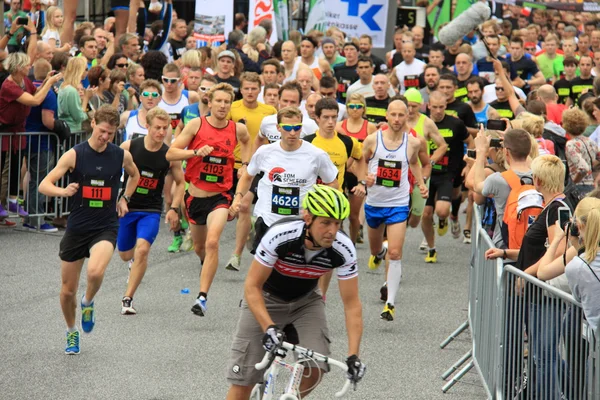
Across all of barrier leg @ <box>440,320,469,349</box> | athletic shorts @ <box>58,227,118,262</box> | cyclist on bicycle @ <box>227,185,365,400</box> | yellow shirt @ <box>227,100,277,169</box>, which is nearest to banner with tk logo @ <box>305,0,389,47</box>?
yellow shirt @ <box>227,100,277,169</box>

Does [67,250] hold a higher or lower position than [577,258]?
lower

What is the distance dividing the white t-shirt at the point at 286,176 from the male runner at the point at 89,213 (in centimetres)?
126

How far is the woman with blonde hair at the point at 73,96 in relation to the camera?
44.5 feet

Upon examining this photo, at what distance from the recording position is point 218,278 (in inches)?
468

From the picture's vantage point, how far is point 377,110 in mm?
14344

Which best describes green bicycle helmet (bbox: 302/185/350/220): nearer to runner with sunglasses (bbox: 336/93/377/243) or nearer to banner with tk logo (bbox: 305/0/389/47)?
runner with sunglasses (bbox: 336/93/377/243)

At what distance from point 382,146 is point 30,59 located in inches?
211

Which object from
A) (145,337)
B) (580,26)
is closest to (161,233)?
(145,337)

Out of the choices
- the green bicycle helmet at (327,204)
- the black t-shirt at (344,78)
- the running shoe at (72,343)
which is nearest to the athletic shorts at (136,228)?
the running shoe at (72,343)

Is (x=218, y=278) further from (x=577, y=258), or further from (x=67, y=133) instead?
(x=577, y=258)

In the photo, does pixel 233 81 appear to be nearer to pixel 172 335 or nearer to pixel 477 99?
pixel 477 99

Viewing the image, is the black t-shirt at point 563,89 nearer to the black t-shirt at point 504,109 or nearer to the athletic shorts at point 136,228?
the black t-shirt at point 504,109

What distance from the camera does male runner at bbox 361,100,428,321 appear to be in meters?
10.8

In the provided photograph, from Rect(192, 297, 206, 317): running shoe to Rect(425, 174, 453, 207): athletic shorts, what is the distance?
14.6 ft
